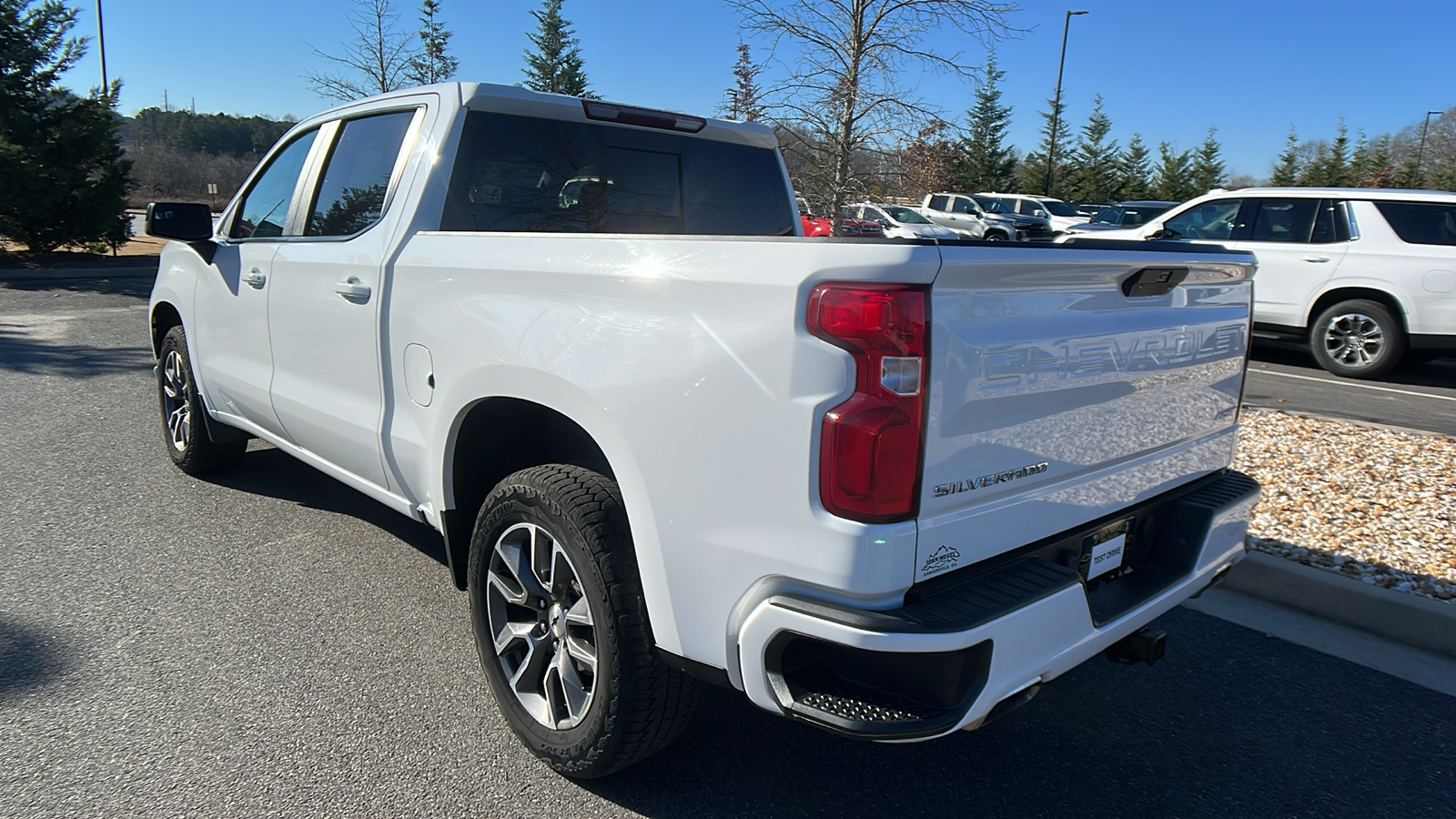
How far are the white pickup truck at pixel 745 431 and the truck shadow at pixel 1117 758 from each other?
407 mm

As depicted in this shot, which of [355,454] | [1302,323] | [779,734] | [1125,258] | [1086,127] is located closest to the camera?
[1125,258]

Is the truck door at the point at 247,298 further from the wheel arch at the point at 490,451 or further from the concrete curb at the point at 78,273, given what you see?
the concrete curb at the point at 78,273

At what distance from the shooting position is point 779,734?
116 inches

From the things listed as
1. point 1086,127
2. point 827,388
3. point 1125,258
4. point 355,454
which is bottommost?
point 355,454

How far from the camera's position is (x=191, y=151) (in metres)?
58.4

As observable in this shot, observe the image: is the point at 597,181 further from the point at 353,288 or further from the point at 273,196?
the point at 273,196

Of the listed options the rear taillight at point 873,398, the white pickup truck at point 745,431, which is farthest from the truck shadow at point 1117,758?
the rear taillight at point 873,398

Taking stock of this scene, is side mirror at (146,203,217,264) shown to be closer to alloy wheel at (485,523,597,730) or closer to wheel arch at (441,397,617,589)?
wheel arch at (441,397,617,589)

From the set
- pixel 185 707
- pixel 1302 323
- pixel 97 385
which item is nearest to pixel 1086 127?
pixel 1302 323

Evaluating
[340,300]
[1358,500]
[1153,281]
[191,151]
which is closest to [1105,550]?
[1153,281]

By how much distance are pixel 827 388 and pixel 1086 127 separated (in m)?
49.0

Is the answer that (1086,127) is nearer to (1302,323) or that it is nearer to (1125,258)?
(1302,323)

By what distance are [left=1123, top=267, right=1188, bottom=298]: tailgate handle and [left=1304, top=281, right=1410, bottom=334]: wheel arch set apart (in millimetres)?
8549

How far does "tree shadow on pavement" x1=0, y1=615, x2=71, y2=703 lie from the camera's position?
10.1 ft
